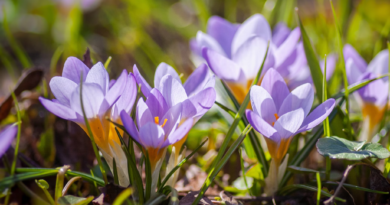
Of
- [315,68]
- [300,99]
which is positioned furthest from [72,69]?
[315,68]

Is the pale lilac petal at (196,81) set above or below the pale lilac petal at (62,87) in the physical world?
below

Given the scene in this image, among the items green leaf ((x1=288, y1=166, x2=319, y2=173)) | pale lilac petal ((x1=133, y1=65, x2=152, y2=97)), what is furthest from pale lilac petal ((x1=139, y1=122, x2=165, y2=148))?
green leaf ((x1=288, y1=166, x2=319, y2=173))

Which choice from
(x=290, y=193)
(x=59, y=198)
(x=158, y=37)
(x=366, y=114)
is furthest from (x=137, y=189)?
(x=158, y=37)

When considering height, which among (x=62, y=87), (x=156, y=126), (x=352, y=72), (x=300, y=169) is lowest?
(x=300, y=169)

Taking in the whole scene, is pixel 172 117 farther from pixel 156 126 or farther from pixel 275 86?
pixel 275 86

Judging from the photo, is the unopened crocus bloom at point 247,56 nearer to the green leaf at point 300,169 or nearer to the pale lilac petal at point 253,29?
the pale lilac petal at point 253,29

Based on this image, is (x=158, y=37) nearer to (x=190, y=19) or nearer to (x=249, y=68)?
(x=190, y=19)

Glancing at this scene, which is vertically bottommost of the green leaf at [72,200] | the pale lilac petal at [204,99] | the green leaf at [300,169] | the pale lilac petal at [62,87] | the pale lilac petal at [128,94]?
the green leaf at [300,169]

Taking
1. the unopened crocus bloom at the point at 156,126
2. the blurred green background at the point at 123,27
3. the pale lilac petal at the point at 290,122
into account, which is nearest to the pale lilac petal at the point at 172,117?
the unopened crocus bloom at the point at 156,126
